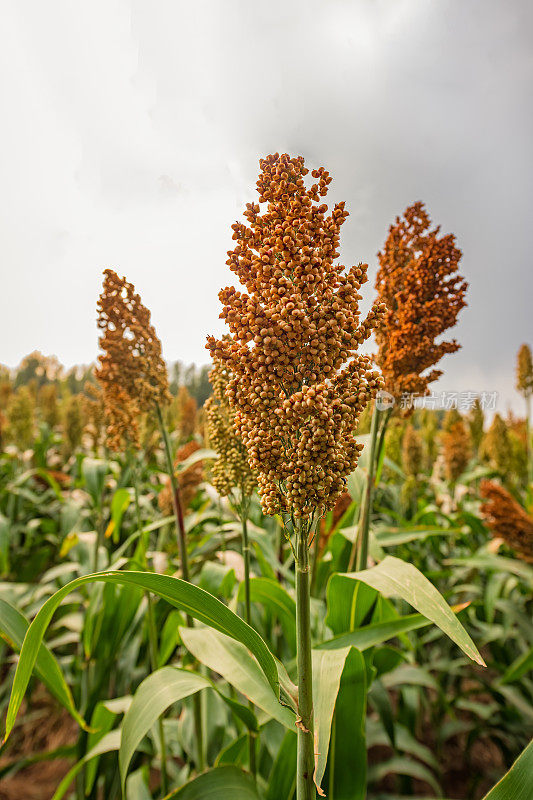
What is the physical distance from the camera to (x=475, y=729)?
287 centimetres

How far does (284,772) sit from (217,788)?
0.89 ft

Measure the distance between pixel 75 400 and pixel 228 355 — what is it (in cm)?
622

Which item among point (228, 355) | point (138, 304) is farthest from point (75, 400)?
point (228, 355)

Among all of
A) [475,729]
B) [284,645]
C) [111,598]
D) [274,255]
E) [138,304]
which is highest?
[138,304]

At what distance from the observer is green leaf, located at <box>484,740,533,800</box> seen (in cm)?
102

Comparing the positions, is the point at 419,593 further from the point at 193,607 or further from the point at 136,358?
the point at 136,358

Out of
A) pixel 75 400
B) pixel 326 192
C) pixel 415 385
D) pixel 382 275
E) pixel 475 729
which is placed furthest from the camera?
pixel 75 400

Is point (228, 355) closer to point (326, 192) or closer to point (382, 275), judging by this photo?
point (326, 192)

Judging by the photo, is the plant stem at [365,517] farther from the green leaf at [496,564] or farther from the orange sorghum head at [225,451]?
the green leaf at [496,564]

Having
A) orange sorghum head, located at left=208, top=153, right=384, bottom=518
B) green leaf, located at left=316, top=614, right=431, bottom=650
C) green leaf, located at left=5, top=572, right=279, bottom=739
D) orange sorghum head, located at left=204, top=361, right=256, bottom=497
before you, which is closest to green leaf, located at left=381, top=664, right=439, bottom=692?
Answer: green leaf, located at left=316, top=614, right=431, bottom=650

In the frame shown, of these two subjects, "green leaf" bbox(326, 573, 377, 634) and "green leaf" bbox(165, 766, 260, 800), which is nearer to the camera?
"green leaf" bbox(165, 766, 260, 800)

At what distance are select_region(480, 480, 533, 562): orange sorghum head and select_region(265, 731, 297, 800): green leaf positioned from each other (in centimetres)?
212

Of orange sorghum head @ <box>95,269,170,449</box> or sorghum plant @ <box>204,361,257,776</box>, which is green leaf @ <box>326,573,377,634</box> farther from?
orange sorghum head @ <box>95,269,170,449</box>

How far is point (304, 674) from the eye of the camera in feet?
3.07
